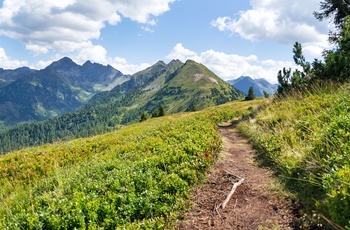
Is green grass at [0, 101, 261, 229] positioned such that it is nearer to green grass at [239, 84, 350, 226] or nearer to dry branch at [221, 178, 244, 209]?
dry branch at [221, 178, 244, 209]

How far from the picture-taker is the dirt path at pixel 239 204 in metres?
6.61

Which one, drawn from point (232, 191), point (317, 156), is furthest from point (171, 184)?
point (317, 156)

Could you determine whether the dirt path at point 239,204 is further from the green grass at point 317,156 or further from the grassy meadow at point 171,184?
the green grass at point 317,156

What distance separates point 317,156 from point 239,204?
280 centimetres

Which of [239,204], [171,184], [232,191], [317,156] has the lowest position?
[239,204]

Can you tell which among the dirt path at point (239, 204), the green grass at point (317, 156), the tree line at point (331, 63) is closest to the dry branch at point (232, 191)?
the dirt path at point (239, 204)

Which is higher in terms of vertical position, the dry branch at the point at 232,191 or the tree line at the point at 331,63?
the tree line at the point at 331,63

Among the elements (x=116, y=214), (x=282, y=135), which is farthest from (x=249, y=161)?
(x=116, y=214)

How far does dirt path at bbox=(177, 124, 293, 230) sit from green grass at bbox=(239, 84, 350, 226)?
24.7 inches

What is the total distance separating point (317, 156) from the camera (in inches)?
315

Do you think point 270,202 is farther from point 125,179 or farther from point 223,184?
point 125,179

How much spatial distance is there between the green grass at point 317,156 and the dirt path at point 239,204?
63 centimetres

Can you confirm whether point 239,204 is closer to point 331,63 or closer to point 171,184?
point 171,184

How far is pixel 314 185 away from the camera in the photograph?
7.04 metres
